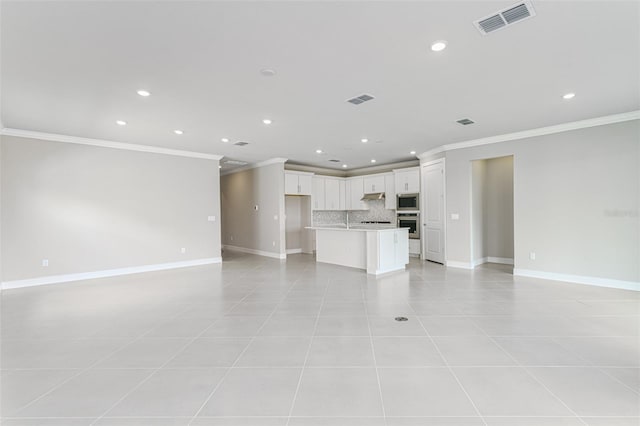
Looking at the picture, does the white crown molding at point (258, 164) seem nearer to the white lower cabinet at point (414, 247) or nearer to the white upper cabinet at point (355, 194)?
the white upper cabinet at point (355, 194)

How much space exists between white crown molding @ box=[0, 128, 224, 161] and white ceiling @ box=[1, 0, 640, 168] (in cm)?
24

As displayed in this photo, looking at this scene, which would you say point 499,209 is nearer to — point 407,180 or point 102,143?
point 407,180

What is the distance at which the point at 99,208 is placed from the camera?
5.85 metres

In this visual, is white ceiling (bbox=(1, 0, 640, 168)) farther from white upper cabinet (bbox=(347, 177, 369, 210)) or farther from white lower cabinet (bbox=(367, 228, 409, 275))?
white upper cabinet (bbox=(347, 177, 369, 210))

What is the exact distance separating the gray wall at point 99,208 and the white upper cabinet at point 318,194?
3051mm

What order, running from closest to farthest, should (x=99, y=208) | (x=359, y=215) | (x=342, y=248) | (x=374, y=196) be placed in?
(x=99, y=208)
(x=342, y=248)
(x=374, y=196)
(x=359, y=215)

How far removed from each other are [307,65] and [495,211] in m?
6.42

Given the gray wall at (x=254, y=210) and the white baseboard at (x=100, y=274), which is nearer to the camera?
the white baseboard at (x=100, y=274)

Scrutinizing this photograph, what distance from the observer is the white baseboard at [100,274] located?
5086 mm

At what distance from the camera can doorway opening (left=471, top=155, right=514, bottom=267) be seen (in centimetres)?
691

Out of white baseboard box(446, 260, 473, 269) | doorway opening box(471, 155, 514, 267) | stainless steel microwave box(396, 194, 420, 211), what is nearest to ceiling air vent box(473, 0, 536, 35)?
doorway opening box(471, 155, 514, 267)

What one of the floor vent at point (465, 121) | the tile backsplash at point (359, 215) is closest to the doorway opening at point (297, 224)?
the tile backsplash at point (359, 215)

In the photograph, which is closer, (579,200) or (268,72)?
(268,72)

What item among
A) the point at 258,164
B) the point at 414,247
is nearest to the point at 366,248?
the point at 414,247
